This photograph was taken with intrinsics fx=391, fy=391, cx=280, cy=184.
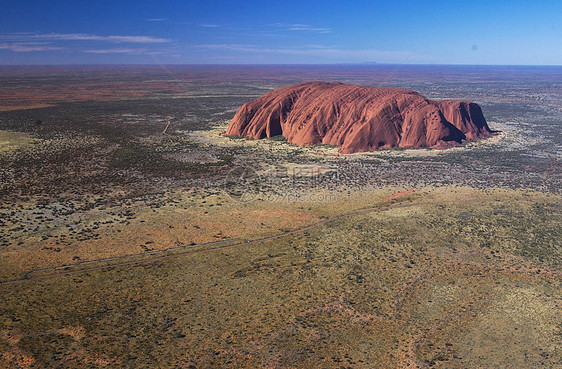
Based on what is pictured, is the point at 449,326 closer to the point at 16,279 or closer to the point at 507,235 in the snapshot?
the point at 507,235

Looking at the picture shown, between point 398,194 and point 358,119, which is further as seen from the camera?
point 358,119

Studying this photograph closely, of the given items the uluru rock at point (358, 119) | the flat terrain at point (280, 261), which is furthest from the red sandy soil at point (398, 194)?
the uluru rock at point (358, 119)

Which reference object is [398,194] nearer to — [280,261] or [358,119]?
[280,261]

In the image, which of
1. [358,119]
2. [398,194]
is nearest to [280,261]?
[398,194]

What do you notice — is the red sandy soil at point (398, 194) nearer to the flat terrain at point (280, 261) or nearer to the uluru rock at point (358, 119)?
the flat terrain at point (280, 261)

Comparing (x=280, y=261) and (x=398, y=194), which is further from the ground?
(x=398, y=194)

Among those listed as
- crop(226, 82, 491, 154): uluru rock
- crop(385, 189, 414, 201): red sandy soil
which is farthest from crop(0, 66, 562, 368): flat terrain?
crop(226, 82, 491, 154): uluru rock

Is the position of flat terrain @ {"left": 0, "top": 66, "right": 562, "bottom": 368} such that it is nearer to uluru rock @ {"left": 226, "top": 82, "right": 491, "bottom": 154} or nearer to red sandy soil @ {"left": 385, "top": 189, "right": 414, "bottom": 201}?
red sandy soil @ {"left": 385, "top": 189, "right": 414, "bottom": 201}

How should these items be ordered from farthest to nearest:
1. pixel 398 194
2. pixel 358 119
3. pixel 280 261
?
pixel 358 119, pixel 398 194, pixel 280 261
